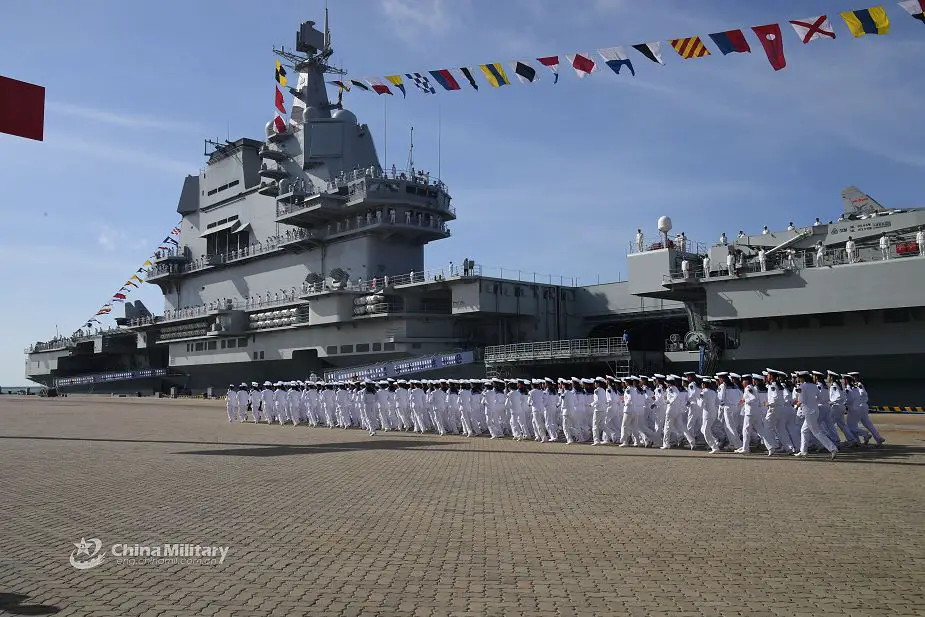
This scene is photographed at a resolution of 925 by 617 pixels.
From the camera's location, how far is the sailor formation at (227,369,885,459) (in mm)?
14312

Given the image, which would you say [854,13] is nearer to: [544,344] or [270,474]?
[270,474]

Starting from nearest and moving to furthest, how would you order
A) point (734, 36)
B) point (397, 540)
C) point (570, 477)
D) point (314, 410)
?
point (397, 540)
point (570, 477)
point (734, 36)
point (314, 410)

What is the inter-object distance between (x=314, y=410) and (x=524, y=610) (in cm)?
2174

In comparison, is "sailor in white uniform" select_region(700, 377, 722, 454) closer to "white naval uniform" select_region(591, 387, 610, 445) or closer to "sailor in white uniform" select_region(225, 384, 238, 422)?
"white naval uniform" select_region(591, 387, 610, 445)

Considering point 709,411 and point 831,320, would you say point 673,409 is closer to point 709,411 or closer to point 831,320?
point 709,411

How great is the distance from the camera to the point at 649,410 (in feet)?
54.5

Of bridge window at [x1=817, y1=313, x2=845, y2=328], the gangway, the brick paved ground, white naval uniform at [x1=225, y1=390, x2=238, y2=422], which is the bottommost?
the brick paved ground

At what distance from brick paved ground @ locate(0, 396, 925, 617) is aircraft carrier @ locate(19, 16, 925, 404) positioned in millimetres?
10833

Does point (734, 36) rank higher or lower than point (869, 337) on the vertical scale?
higher

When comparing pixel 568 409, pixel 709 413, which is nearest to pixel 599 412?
pixel 568 409

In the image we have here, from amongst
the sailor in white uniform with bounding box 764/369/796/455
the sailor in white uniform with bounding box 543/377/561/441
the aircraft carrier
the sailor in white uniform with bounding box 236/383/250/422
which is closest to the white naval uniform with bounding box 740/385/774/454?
the sailor in white uniform with bounding box 764/369/796/455

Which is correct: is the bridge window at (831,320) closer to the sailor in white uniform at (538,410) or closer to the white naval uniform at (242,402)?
the sailor in white uniform at (538,410)

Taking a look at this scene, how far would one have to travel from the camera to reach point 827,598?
5.00m

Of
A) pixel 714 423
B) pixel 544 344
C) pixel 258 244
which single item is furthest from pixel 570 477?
pixel 258 244
